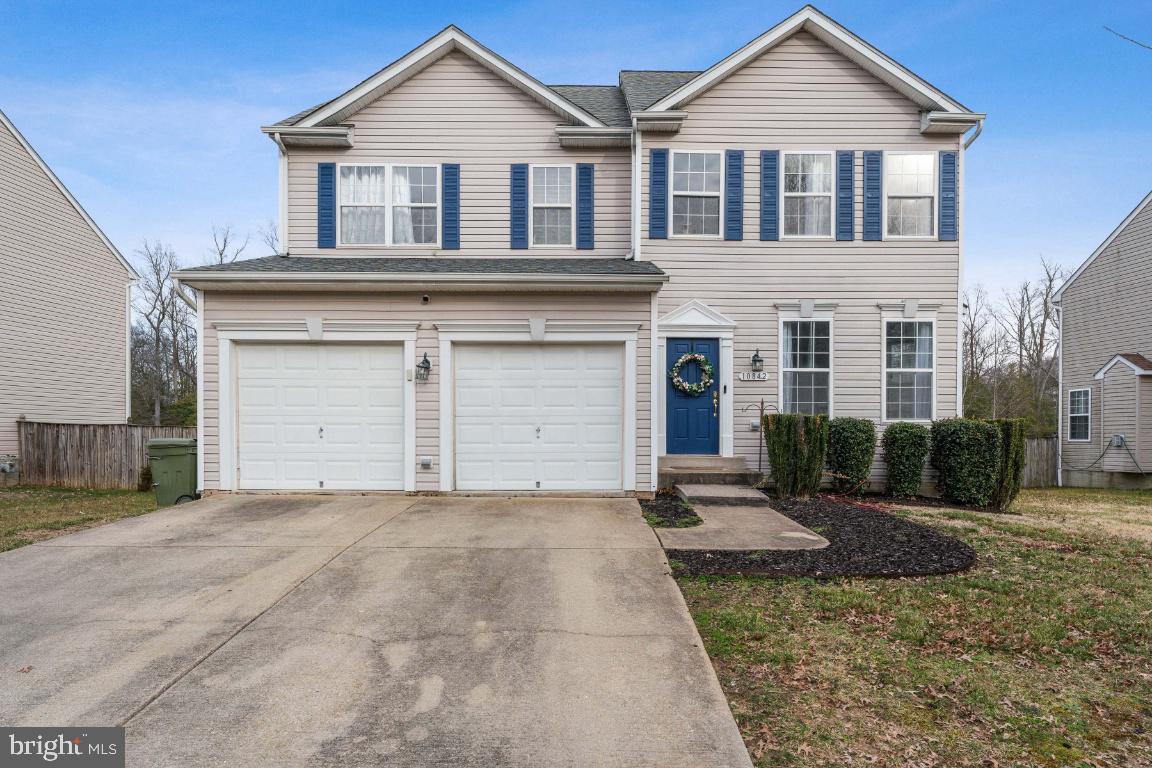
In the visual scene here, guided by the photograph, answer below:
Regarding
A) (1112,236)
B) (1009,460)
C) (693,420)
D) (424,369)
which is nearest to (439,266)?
(424,369)

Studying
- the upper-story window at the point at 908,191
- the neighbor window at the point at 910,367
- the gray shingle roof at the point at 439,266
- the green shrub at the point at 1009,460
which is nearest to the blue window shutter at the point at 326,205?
the gray shingle roof at the point at 439,266

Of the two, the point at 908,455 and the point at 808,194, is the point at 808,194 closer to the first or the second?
the point at 808,194

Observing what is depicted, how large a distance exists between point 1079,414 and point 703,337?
13237 mm

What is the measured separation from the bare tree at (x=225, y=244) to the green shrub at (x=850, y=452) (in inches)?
1110

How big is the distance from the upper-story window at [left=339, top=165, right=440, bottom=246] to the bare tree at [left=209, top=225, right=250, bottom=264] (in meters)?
20.7

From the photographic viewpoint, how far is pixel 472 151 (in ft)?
35.3

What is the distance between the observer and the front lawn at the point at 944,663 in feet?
9.12

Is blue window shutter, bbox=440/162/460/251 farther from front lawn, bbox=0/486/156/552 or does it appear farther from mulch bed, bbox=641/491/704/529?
front lawn, bbox=0/486/156/552

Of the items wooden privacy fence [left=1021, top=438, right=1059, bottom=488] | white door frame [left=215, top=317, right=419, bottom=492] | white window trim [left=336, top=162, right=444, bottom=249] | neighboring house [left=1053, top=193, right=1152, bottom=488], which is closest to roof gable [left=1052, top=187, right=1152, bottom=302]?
neighboring house [left=1053, top=193, right=1152, bottom=488]

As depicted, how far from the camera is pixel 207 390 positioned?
8.64 m

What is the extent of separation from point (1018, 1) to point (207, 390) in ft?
48.9

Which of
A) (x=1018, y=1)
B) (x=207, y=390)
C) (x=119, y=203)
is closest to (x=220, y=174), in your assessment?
(x=119, y=203)

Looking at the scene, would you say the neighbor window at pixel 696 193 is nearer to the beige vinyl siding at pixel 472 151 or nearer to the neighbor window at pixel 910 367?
the beige vinyl siding at pixel 472 151

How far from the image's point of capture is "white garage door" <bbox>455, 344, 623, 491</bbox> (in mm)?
8812
